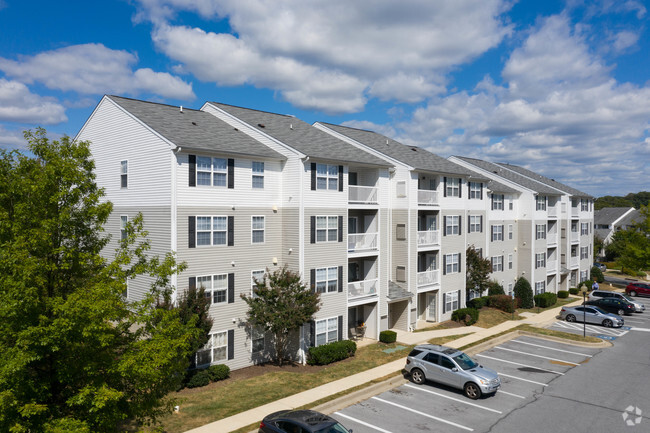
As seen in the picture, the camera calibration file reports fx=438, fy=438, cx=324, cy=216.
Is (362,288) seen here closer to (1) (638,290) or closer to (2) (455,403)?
(2) (455,403)

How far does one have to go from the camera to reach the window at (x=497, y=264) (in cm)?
4094

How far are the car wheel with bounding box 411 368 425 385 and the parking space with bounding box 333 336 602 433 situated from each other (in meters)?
0.29

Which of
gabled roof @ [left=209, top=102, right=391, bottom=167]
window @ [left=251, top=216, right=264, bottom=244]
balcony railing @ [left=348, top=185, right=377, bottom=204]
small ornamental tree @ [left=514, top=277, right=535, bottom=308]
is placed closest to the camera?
window @ [left=251, top=216, right=264, bottom=244]

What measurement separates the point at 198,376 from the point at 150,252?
21.0 ft

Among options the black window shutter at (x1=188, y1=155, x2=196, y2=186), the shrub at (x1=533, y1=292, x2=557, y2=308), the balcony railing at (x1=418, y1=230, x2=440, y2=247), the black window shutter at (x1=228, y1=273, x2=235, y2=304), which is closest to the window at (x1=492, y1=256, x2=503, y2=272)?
the shrub at (x1=533, y1=292, x2=557, y2=308)

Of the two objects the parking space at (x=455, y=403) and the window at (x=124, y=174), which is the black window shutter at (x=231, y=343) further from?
the window at (x=124, y=174)

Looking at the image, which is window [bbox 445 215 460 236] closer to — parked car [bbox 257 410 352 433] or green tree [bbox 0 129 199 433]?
parked car [bbox 257 410 352 433]

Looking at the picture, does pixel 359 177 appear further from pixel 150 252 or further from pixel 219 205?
pixel 150 252

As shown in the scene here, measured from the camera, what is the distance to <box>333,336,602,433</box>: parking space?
1645 cm

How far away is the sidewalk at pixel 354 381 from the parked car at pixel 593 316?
4.20 feet

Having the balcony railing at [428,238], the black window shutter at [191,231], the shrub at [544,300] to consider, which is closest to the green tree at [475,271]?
the balcony railing at [428,238]

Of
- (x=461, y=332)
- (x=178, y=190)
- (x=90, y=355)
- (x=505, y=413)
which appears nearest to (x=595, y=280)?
(x=461, y=332)

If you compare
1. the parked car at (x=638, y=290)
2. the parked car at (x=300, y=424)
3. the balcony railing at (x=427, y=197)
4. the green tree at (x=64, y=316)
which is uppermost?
the balcony railing at (x=427, y=197)

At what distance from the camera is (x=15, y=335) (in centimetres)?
923
